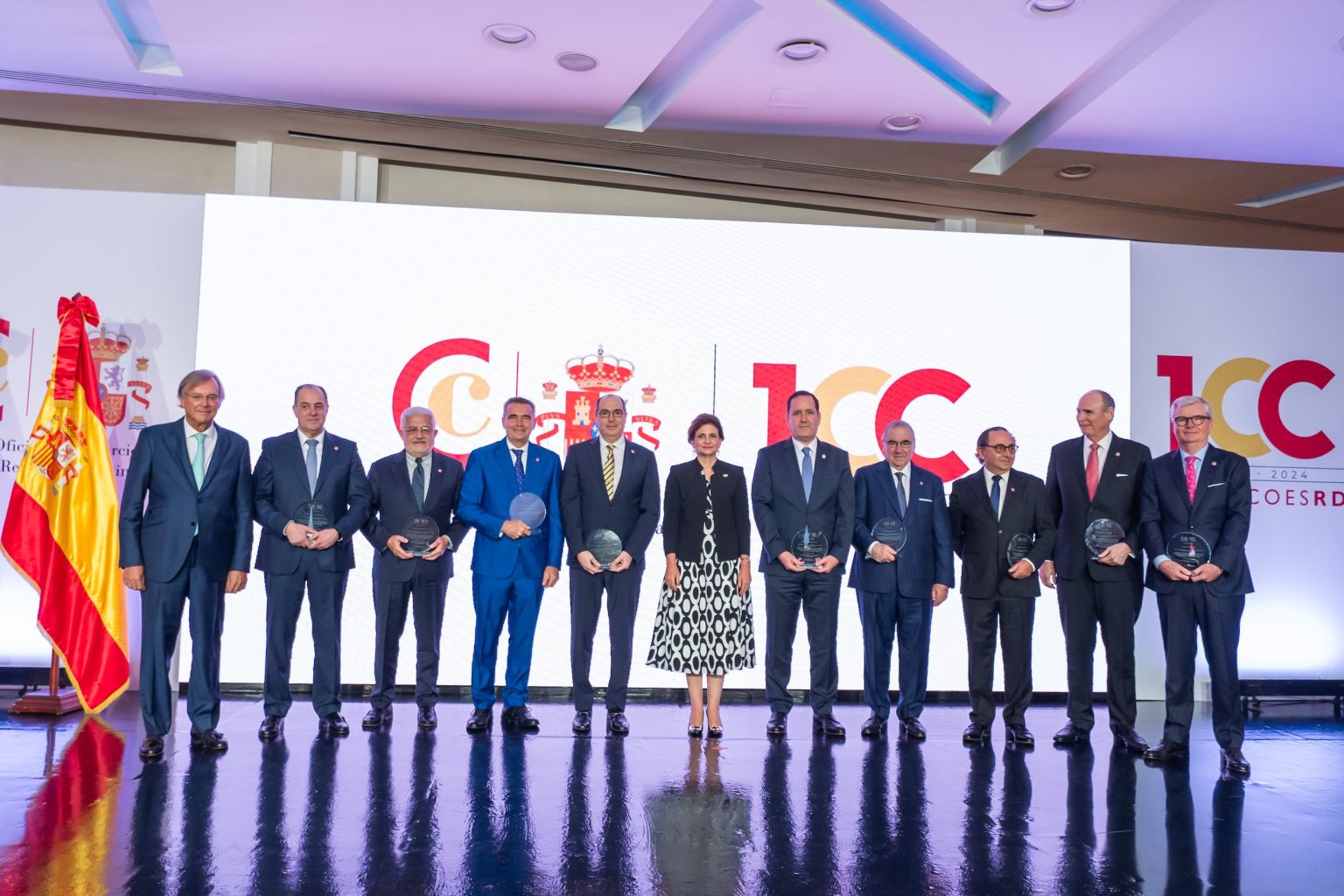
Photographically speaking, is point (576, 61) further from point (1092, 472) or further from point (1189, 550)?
point (1189, 550)

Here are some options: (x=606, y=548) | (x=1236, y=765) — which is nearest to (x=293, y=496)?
(x=606, y=548)

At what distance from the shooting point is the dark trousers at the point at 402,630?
513 cm

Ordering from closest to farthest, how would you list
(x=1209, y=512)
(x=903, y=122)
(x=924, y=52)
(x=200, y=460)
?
(x=200, y=460) → (x=1209, y=512) → (x=924, y=52) → (x=903, y=122)

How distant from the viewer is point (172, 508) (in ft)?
14.5

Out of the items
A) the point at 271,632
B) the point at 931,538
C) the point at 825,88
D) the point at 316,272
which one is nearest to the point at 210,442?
the point at 271,632

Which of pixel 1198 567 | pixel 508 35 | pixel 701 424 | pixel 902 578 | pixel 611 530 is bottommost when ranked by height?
pixel 902 578

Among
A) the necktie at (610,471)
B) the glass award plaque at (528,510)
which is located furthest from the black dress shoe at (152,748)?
the necktie at (610,471)

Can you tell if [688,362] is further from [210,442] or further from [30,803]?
[30,803]

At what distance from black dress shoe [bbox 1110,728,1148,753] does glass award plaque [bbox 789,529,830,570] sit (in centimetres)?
169

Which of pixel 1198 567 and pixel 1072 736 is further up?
pixel 1198 567

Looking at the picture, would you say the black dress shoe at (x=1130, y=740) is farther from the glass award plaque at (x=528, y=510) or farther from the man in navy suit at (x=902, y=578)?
the glass award plaque at (x=528, y=510)

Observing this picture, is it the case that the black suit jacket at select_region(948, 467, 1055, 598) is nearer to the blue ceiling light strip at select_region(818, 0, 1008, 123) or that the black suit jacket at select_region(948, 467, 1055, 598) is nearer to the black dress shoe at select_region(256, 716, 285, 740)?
the blue ceiling light strip at select_region(818, 0, 1008, 123)

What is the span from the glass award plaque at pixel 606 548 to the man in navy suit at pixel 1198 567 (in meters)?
2.51

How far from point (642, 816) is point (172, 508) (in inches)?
96.4
